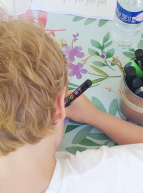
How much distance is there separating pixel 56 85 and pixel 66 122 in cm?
19

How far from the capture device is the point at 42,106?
13.0 inches

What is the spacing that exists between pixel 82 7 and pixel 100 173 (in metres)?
0.48

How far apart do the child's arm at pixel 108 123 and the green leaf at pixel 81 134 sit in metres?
0.01

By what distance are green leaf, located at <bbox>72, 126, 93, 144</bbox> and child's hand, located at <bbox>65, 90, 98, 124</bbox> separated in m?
0.02

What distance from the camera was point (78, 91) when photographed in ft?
1.58

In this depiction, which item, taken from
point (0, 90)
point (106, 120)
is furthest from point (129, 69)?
point (0, 90)

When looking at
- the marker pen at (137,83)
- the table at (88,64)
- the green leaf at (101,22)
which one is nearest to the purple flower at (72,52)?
the table at (88,64)

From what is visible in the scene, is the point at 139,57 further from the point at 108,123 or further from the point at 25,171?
the point at 25,171

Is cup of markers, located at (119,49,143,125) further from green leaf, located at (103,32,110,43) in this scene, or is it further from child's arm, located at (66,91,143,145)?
green leaf, located at (103,32,110,43)

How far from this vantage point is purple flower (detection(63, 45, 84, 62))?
0.59 m

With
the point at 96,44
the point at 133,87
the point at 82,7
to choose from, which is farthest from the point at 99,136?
the point at 82,7

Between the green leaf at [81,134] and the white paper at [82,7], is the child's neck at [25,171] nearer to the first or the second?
the green leaf at [81,134]

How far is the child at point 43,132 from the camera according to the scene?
30 centimetres

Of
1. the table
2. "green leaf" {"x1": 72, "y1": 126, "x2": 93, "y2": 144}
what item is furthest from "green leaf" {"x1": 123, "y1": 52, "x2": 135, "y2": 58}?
"green leaf" {"x1": 72, "y1": 126, "x2": 93, "y2": 144}
